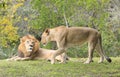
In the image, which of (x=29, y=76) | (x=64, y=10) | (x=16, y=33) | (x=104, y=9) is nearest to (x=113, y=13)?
(x=104, y=9)

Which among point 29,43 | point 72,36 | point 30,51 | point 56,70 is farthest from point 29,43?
point 56,70

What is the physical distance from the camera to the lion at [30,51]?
34.9ft

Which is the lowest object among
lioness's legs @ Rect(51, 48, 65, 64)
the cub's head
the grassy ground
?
the grassy ground

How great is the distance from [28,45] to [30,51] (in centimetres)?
23

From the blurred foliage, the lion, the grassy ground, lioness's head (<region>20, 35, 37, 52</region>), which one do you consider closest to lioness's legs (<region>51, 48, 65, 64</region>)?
the grassy ground

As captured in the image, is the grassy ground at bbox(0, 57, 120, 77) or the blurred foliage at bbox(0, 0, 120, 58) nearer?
the grassy ground at bbox(0, 57, 120, 77)

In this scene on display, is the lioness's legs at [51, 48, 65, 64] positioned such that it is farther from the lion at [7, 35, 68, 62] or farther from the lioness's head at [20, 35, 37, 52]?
the lioness's head at [20, 35, 37, 52]

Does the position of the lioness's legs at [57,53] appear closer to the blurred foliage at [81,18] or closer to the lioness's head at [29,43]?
the lioness's head at [29,43]

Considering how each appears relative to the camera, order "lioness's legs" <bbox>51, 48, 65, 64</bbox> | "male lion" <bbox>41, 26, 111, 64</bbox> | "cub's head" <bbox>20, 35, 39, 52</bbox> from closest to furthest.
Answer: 1. "lioness's legs" <bbox>51, 48, 65, 64</bbox>
2. "male lion" <bbox>41, 26, 111, 64</bbox>
3. "cub's head" <bbox>20, 35, 39, 52</bbox>

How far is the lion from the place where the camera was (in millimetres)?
10641

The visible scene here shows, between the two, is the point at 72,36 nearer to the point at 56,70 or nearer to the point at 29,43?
the point at 29,43

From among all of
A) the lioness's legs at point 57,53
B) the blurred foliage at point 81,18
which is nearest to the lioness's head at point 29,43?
the lioness's legs at point 57,53

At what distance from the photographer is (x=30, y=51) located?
10781 millimetres

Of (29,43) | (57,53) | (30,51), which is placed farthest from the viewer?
(30,51)
